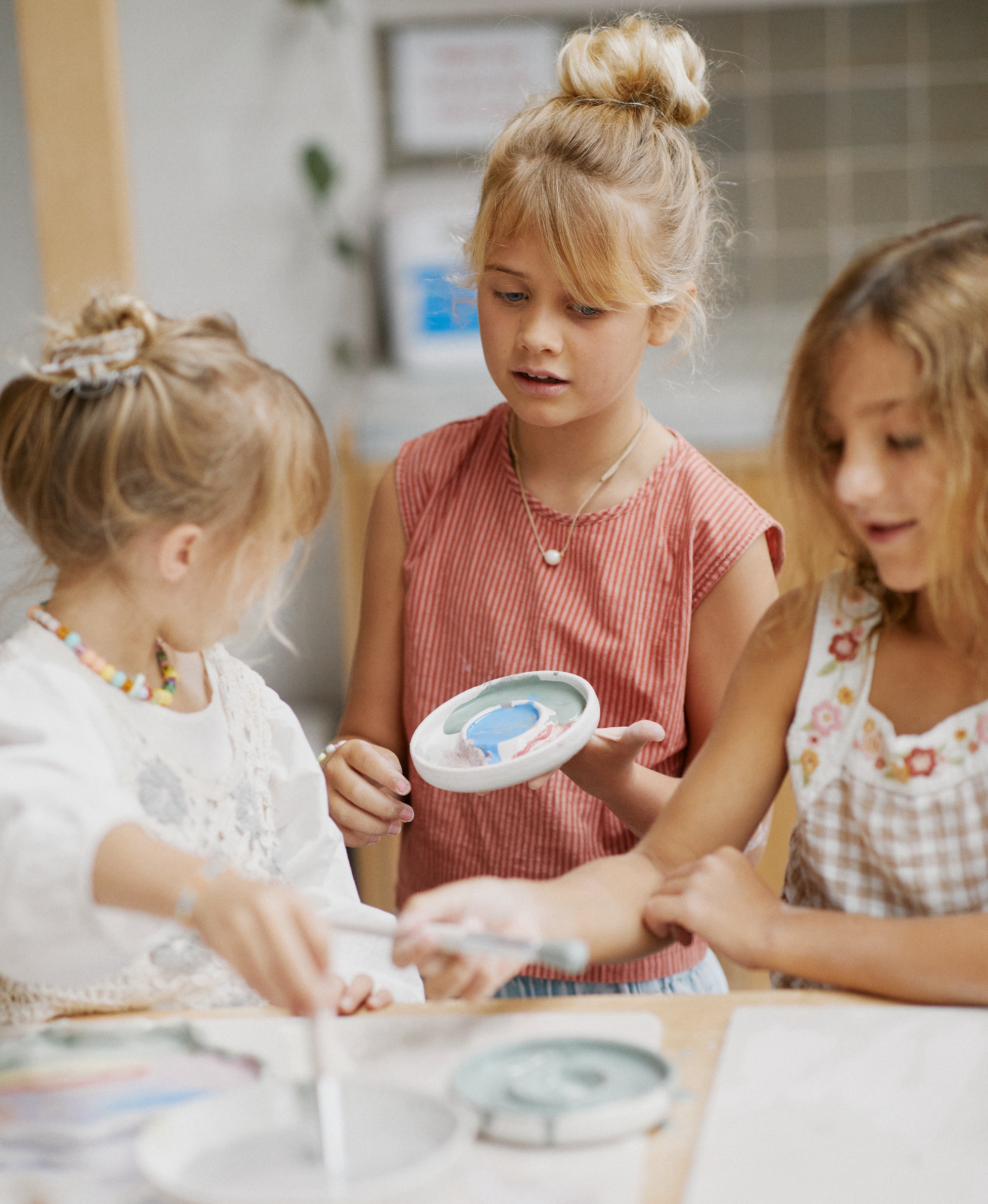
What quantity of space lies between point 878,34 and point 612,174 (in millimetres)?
2165

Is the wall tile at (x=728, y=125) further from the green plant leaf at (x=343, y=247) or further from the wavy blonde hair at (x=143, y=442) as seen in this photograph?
the wavy blonde hair at (x=143, y=442)

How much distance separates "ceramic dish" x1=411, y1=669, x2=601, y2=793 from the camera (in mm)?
1027

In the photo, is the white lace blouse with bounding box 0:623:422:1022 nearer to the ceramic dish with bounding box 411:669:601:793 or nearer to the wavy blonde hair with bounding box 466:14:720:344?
the ceramic dish with bounding box 411:669:601:793

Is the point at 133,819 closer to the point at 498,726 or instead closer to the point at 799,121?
the point at 498,726

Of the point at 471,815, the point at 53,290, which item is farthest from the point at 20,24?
the point at 471,815

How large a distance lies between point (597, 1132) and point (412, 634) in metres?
0.74

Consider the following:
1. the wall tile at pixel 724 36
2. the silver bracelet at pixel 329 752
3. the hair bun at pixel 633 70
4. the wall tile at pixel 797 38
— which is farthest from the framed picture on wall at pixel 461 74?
the silver bracelet at pixel 329 752

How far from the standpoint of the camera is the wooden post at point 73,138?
6.72 ft

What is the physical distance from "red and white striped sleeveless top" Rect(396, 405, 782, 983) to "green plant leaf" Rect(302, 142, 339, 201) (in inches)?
66.1

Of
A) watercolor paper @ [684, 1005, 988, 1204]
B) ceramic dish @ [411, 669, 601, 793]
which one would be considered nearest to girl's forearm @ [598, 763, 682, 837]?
ceramic dish @ [411, 669, 601, 793]

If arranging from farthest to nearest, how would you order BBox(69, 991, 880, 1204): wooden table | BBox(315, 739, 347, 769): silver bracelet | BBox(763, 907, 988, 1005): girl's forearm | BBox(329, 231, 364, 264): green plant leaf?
BBox(329, 231, 364, 264): green plant leaf → BBox(315, 739, 347, 769): silver bracelet → BBox(763, 907, 988, 1005): girl's forearm → BBox(69, 991, 880, 1204): wooden table

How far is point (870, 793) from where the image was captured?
0.99m

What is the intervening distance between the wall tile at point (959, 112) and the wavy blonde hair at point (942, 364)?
2388 millimetres

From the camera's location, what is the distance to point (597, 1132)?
698 mm
